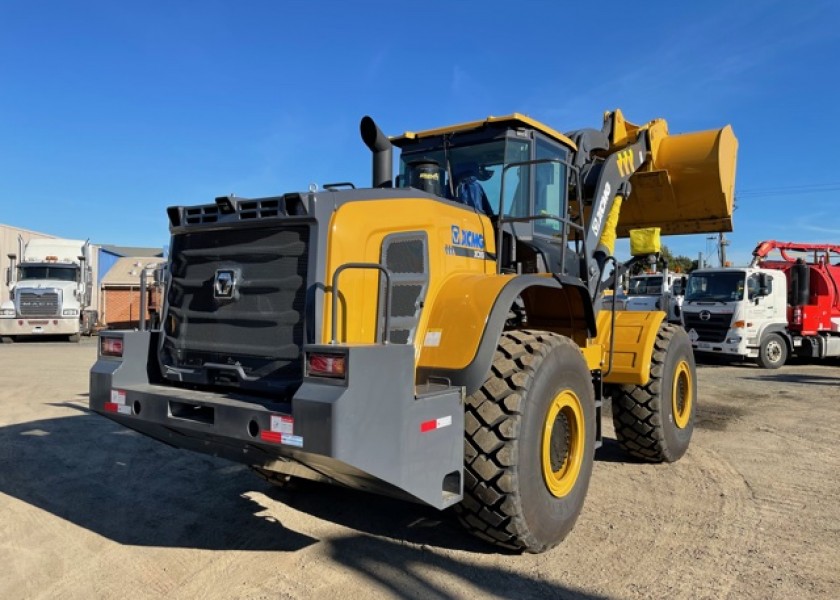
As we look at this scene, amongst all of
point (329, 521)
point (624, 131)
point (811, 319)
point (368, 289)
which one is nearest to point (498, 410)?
point (368, 289)

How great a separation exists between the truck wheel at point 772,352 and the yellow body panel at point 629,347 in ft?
36.6

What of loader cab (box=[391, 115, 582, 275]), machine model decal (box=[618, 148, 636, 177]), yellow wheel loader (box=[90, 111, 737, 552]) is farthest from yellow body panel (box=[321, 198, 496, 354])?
machine model decal (box=[618, 148, 636, 177])

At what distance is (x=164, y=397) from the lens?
364 centimetres

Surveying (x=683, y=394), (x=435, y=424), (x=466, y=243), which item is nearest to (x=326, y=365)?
(x=435, y=424)

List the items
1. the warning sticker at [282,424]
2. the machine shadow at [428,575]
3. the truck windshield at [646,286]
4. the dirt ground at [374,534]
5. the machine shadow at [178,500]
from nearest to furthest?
1. the warning sticker at [282,424]
2. the machine shadow at [428,575]
3. the dirt ground at [374,534]
4. the machine shadow at [178,500]
5. the truck windshield at [646,286]

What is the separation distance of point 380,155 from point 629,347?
273 cm

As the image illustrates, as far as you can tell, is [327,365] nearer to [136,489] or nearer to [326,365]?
[326,365]

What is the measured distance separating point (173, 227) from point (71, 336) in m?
20.3

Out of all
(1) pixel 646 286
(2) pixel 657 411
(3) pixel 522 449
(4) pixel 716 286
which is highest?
(1) pixel 646 286

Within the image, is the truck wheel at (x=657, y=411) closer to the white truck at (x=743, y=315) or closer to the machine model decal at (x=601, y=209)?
the machine model decal at (x=601, y=209)

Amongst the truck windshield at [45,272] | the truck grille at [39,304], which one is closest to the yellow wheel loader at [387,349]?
the truck grille at [39,304]

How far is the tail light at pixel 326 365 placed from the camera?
2.92 metres

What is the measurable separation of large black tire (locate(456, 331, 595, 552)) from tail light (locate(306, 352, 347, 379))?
1.01m

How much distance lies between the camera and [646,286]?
22016 mm
